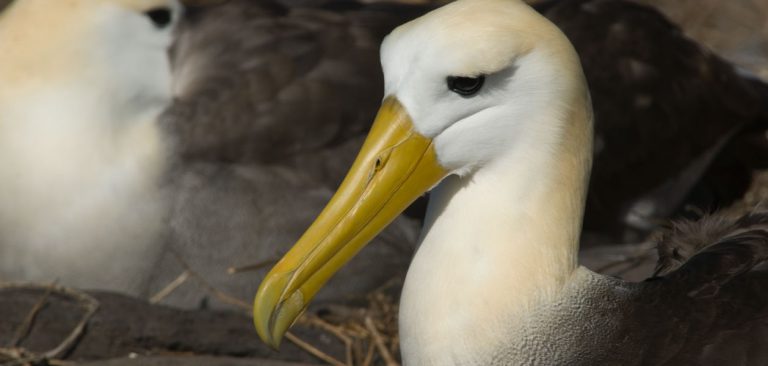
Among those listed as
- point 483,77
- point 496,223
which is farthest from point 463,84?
point 496,223

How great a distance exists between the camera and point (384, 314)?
5.87m

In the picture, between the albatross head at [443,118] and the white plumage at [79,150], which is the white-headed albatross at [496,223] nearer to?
the albatross head at [443,118]

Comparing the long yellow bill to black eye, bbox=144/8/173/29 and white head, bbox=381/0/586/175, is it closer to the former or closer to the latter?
white head, bbox=381/0/586/175

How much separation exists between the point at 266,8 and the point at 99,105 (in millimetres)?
904

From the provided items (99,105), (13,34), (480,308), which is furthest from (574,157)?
(13,34)

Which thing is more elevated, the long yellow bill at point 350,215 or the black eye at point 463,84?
the black eye at point 463,84

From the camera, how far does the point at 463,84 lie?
347cm

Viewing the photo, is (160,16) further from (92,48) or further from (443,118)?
(443,118)

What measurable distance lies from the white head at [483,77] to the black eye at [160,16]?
270 centimetres

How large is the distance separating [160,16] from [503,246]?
2904 millimetres

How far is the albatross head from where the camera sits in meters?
3.46

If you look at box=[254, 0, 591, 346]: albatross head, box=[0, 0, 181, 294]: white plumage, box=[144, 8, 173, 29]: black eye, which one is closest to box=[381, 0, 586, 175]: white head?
box=[254, 0, 591, 346]: albatross head

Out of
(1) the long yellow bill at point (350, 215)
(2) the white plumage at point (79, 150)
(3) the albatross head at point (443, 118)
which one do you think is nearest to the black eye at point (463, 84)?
(3) the albatross head at point (443, 118)

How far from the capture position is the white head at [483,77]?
11.3ft
